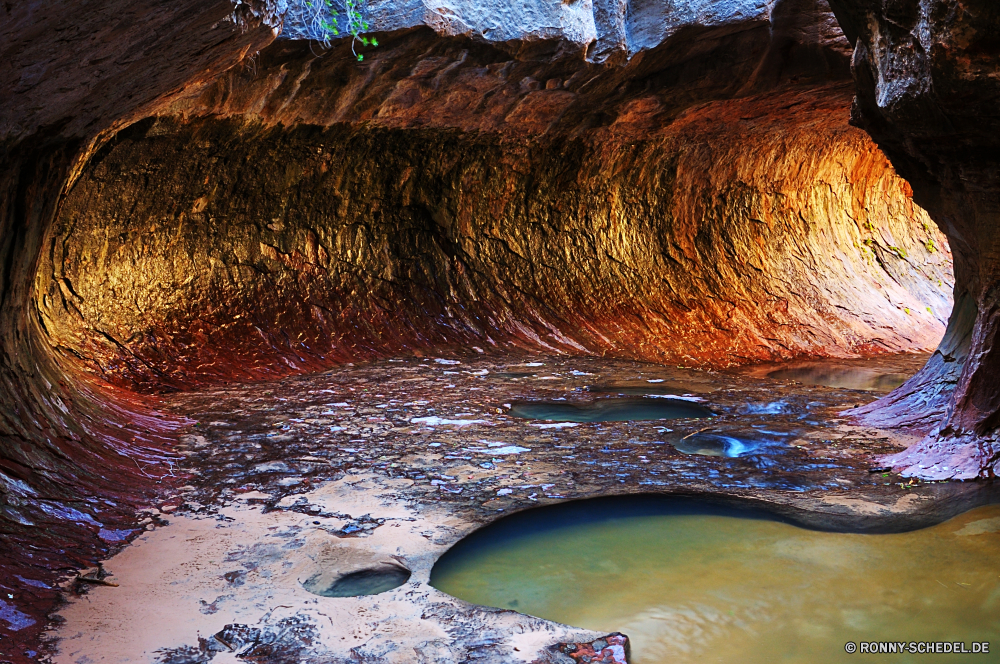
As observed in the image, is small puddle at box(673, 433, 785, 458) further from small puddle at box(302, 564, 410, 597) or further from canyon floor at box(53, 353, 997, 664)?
small puddle at box(302, 564, 410, 597)

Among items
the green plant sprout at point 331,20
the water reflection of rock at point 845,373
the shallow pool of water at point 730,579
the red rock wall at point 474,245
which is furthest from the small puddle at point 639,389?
the green plant sprout at point 331,20

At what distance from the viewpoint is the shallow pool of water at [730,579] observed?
2795mm

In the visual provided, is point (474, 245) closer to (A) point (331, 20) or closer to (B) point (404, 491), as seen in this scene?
(A) point (331, 20)

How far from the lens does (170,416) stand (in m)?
5.77

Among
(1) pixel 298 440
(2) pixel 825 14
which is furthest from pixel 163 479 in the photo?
(2) pixel 825 14

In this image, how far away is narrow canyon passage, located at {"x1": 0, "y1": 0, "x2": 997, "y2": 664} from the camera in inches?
135

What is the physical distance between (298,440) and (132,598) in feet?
7.15

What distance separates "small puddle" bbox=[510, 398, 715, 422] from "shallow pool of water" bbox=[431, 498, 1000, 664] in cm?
203

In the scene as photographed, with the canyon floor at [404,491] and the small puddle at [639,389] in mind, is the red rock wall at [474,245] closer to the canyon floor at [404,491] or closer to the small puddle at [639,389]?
the canyon floor at [404,491]

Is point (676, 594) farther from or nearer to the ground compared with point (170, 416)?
nearer to the ground

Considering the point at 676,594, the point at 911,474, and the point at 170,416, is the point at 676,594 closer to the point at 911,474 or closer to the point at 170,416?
the point at 911,474

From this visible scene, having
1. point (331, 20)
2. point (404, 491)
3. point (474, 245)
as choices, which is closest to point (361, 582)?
point (404, 491)

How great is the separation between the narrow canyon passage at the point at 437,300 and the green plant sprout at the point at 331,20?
0.15 m

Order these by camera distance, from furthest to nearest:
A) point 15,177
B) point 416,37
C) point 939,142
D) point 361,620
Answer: point 416,37
point 939,142
point 15,177
point 361,620
